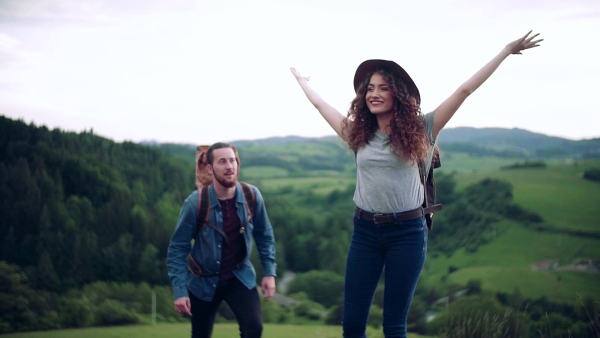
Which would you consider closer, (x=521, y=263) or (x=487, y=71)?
(x=487, y=71)

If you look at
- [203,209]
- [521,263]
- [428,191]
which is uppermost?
[428,191]

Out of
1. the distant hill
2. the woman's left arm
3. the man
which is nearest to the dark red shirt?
the man

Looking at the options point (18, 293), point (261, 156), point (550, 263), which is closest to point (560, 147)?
point (550, 263)

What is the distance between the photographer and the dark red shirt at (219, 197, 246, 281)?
14.9 ft

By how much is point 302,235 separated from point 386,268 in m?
60.7

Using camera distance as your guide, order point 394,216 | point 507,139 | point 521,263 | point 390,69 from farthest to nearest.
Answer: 1. point 507,139
2. point 521,263
3. point 390,69
4. point 394,216

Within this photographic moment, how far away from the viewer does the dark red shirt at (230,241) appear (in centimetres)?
454

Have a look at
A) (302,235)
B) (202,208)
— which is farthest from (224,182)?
(302,235)

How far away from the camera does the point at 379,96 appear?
3.97 meters

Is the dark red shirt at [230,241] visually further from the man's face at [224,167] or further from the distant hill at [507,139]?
the distant hill at [507,139]

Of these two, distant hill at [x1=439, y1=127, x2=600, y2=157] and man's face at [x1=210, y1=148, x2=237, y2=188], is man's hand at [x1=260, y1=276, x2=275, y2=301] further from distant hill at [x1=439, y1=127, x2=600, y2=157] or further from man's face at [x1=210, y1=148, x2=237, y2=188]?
distant hill at [x1=439, y1=127, x2=600, y2=157]

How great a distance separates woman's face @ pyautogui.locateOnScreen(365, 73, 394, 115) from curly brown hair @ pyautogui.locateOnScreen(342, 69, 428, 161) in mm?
24

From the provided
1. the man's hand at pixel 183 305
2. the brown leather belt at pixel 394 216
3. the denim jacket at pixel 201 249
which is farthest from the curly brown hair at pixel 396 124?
the man's hand at pixel 183 305

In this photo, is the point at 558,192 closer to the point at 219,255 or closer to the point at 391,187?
the point at 219,255
